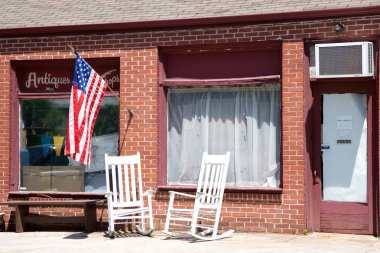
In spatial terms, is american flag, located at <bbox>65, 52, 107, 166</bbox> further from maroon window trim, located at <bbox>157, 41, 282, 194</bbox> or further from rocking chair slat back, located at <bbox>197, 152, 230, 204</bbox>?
rocking chair slat back, located at <bbox>197, 152, 230, 204</bbox>

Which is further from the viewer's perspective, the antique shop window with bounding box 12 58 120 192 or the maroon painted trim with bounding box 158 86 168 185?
the antique shop window with bounding box 12 58 120 192

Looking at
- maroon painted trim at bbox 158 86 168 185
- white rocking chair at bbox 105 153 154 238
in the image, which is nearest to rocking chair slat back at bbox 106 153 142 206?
white rocking chair at bbox 105 153 154 238

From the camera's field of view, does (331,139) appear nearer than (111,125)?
Yes

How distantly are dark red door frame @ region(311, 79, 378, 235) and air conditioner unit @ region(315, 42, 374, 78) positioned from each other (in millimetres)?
240

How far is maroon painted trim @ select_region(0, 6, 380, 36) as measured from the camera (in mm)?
11594

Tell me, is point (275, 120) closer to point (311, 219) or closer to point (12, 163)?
point (311, 219)

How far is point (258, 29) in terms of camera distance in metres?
12.2

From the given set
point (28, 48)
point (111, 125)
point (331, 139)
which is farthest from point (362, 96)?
point (28, 48)

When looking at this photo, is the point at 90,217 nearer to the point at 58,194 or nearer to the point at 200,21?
the point at 58,194

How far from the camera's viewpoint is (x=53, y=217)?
43.0ft

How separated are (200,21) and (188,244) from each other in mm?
3470

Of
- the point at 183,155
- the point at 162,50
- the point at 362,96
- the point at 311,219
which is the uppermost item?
the point at 162,50

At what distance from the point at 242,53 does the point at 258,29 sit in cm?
49

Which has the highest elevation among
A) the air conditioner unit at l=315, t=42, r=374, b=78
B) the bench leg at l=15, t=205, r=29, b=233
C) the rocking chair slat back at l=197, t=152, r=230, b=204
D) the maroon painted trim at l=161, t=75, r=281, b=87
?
the air conditioner unit at l=315, t=42, r=374, b=78
